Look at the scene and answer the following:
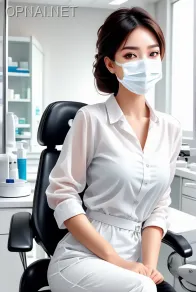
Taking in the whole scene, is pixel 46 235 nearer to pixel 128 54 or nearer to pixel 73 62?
pixel 128 54

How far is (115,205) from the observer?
1.29 m

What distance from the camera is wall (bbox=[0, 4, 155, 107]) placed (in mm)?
4672

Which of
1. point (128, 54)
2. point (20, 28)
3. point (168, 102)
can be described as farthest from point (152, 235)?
point (20, 28)

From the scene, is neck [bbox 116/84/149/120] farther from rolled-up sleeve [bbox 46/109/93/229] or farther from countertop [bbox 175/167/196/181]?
countertop [bbox 175/167/196/181]

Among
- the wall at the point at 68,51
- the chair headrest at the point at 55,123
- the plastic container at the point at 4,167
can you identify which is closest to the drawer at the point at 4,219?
the plastic container at the point at 4,167

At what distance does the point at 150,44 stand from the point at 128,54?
0.24 ft

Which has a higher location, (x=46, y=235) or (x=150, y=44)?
(x=150, y=44)

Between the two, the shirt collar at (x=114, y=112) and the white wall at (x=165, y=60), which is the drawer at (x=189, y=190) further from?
the white wall at (x=165, y=60)

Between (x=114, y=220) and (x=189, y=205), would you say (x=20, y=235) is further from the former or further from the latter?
(x=189, y=205)

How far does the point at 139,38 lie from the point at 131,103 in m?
0.20

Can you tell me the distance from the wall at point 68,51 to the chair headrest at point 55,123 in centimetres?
311

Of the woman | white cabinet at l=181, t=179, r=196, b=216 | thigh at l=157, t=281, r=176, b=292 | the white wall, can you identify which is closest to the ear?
the woman

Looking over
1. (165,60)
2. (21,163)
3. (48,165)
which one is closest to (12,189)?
(21,163)

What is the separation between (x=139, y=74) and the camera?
1321 millimetres
